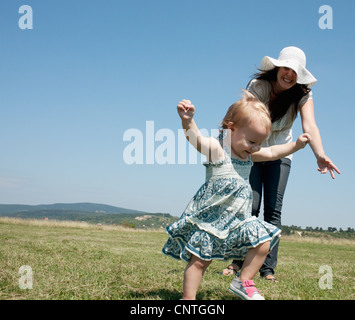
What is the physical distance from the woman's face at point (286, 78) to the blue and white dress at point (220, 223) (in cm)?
150

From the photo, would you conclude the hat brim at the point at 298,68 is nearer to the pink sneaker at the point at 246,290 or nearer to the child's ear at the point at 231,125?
the child's ear at the point at 231,125

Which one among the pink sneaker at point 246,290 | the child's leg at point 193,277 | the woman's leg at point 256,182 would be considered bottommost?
the pink sneaker at point 246,290

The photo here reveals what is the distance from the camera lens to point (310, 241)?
731 inches

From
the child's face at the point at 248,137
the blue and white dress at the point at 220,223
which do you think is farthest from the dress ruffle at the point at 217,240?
the child's face at the point at 248,137

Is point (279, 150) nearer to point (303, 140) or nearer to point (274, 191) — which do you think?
point (303, 140)

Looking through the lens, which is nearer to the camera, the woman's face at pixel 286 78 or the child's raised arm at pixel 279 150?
the child's raised arm at pixel 279 150

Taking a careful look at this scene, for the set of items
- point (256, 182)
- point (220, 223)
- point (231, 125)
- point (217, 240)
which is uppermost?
point (231, 125)

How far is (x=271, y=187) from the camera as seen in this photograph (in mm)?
4203

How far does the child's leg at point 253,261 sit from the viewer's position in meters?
2.62

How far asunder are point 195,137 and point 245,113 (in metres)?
0.43

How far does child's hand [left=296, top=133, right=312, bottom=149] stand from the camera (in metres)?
3.03

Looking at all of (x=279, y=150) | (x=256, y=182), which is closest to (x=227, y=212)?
(x=279, y=150)
